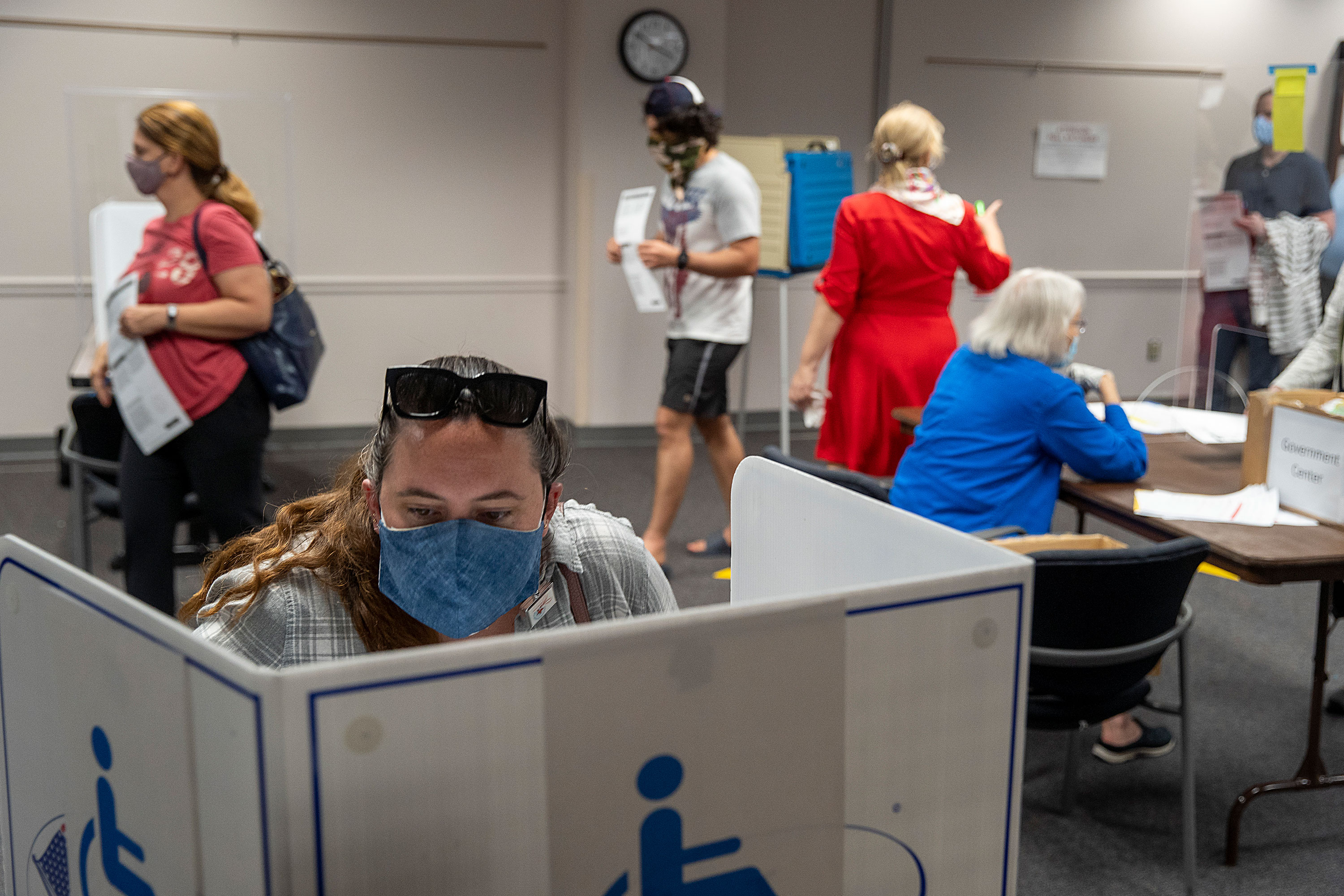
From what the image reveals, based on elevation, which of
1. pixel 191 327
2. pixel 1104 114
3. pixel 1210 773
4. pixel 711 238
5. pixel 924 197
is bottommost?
pixel 1210 773

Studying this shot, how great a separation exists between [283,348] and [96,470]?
952mm

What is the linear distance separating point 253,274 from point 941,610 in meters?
2.49

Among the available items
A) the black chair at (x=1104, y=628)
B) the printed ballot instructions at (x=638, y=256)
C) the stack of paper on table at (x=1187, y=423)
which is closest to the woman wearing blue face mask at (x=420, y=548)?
the black chair at (x=1104, y=628)

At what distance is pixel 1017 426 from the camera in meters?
2.63

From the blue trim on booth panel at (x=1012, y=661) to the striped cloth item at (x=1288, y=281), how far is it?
4.38m

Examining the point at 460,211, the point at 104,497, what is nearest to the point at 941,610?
the point at 104,497

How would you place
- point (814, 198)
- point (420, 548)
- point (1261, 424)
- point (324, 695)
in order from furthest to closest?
point (814, 198), point (1261, 424), point (420, 548), point (324, 695)

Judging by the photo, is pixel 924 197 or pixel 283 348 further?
pixel 924 197

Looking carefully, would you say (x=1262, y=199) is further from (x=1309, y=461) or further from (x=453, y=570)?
(x=453, y=570)

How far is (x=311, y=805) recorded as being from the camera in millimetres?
524

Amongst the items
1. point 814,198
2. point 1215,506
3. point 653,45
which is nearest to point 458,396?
point 1215,506

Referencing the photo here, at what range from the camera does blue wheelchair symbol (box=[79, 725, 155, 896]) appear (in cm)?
63

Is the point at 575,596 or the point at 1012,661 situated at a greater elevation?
the point at 1012,661

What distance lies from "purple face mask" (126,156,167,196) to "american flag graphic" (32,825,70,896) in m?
2.33
